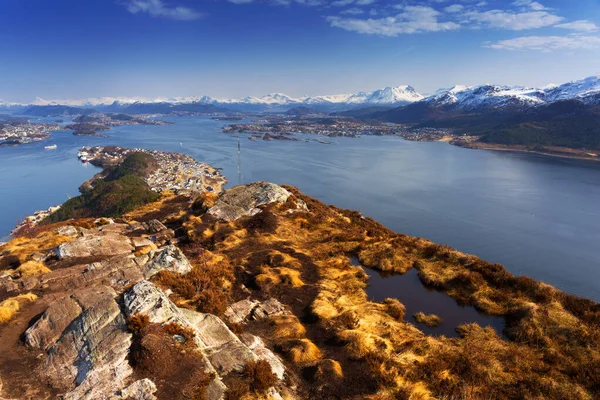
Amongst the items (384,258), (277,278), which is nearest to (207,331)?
(277,278)

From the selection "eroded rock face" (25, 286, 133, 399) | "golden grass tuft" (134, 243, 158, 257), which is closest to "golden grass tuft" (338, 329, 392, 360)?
"eroded rock face" (25, 286, 133, 399)

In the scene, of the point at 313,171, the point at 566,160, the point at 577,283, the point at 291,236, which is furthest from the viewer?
the point at 566,160


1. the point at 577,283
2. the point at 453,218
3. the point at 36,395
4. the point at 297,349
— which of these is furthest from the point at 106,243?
the point at 453,218

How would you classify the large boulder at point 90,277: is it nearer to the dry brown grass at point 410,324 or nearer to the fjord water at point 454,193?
the dry brown grass at point 410,324

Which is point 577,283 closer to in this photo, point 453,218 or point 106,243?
point 453,218

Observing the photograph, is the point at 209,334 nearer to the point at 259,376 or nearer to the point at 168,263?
the point at 259,376

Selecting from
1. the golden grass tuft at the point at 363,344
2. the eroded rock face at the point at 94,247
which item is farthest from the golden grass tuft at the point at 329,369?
the eroded rock face at the point at 94,247
